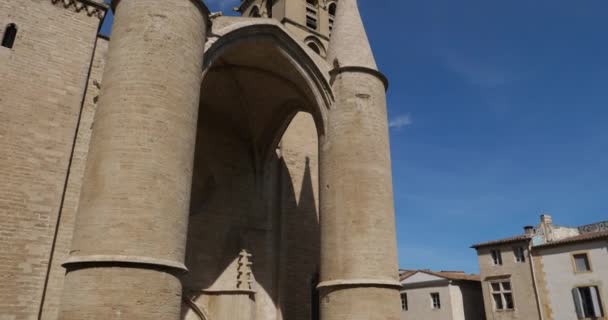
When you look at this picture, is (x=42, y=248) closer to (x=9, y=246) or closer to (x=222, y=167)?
(x=9, y=246)

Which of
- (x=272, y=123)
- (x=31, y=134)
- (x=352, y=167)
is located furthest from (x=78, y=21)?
(x=352, y=167)

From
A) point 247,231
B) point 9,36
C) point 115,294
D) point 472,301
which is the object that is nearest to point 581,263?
point 472,301

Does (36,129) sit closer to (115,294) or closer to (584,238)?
(115,294)

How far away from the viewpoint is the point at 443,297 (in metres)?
23.0

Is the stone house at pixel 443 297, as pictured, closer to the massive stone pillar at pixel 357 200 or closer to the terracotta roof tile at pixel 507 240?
the terracotta roof tile at pixel 507 240

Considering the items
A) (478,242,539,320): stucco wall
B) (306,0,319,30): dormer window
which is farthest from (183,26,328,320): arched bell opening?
(478,242,539,320): stucco wall

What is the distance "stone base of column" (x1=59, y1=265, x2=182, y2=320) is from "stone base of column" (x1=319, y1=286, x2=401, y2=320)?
3401 millimetres

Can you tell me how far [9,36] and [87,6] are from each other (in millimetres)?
1587

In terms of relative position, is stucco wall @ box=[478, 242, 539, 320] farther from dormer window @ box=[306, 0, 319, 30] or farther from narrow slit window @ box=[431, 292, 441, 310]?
dormer window @ box=[306, 0, 319, 30]

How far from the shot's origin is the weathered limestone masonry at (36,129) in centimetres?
779

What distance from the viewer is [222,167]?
489 inches

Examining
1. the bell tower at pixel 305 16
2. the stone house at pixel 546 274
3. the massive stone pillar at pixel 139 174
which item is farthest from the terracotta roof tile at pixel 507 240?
the massive stone pillar at pixel 139 174

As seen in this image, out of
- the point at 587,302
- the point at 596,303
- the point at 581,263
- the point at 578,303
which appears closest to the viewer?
the point at 596,303

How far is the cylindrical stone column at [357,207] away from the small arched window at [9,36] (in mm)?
6012
